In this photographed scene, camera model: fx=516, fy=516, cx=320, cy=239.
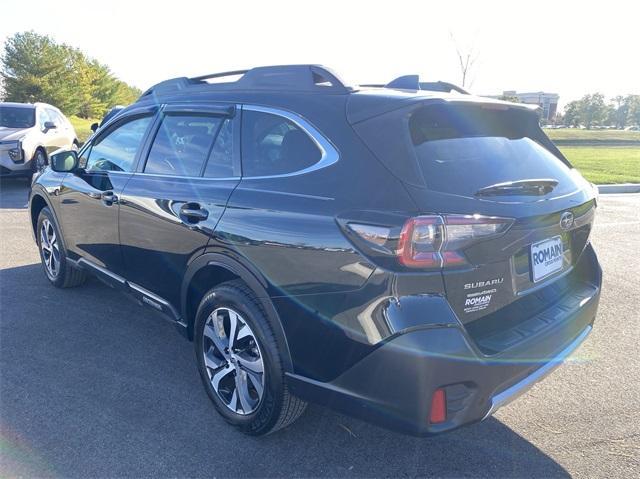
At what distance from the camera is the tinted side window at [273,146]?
8.36ft

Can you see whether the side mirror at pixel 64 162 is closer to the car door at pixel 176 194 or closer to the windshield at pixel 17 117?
the car door at pixel 176 194

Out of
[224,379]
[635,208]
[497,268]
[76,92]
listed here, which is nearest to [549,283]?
[497,268]

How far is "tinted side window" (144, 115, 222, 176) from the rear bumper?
58.8 inches

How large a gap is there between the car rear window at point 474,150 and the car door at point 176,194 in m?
1.06

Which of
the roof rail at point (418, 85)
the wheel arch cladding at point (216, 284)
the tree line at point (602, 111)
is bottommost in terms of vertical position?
the tree line at point (602, 111)

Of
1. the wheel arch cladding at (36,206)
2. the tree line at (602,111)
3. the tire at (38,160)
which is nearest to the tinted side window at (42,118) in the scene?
the tire at (38,160)

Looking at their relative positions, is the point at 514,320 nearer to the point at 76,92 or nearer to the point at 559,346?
the point at 559,346

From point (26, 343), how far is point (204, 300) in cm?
181

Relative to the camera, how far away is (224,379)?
289 cm

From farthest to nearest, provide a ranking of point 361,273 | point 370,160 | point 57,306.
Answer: point 57,306 → point 370,160 → point 361,273

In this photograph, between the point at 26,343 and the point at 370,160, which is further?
the point at 26,343

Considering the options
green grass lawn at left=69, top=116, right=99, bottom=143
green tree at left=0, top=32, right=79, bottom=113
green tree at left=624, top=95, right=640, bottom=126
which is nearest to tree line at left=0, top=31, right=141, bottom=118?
green tree at left=0, top=32, right=79, bottom=113

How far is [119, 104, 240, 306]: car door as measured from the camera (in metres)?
2.91

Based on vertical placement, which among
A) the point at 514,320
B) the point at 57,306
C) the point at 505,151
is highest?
the point at 505,151
